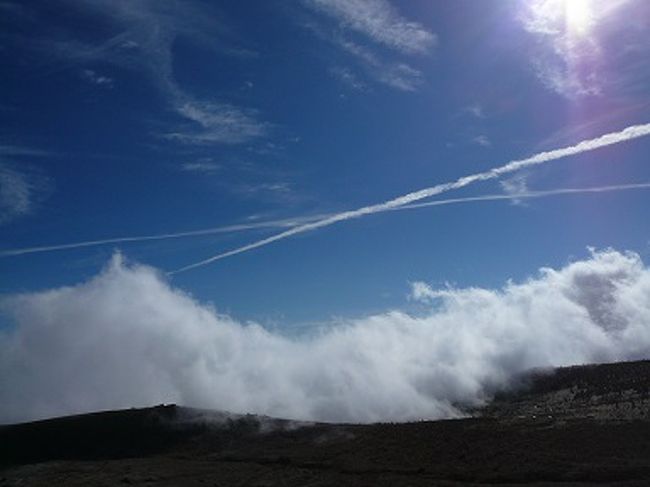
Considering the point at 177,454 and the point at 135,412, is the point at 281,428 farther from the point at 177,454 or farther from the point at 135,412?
the point at 135,412

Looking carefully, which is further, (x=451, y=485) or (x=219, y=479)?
(x=219, y=479)

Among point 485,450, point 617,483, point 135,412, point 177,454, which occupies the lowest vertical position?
point 617,483

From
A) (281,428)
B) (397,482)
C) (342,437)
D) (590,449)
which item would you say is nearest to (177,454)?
(281,428)

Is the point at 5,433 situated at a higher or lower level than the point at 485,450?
higher

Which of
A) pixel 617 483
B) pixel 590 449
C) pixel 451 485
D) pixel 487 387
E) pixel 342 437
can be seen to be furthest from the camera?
pixel 487 387

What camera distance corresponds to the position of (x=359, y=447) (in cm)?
4850

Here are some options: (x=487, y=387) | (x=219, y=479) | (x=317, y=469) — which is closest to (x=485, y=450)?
(x=317, y=469)

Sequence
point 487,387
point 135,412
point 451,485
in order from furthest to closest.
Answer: point 487,387
point 135,412
point 451,485

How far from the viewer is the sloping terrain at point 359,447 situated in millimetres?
39156

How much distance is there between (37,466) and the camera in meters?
56.2

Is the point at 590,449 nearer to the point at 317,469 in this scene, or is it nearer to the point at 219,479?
the point at 317,469

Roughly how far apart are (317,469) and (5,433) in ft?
136

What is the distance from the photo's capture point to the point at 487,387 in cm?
8962

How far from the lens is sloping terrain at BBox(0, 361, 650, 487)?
39.2 meters
